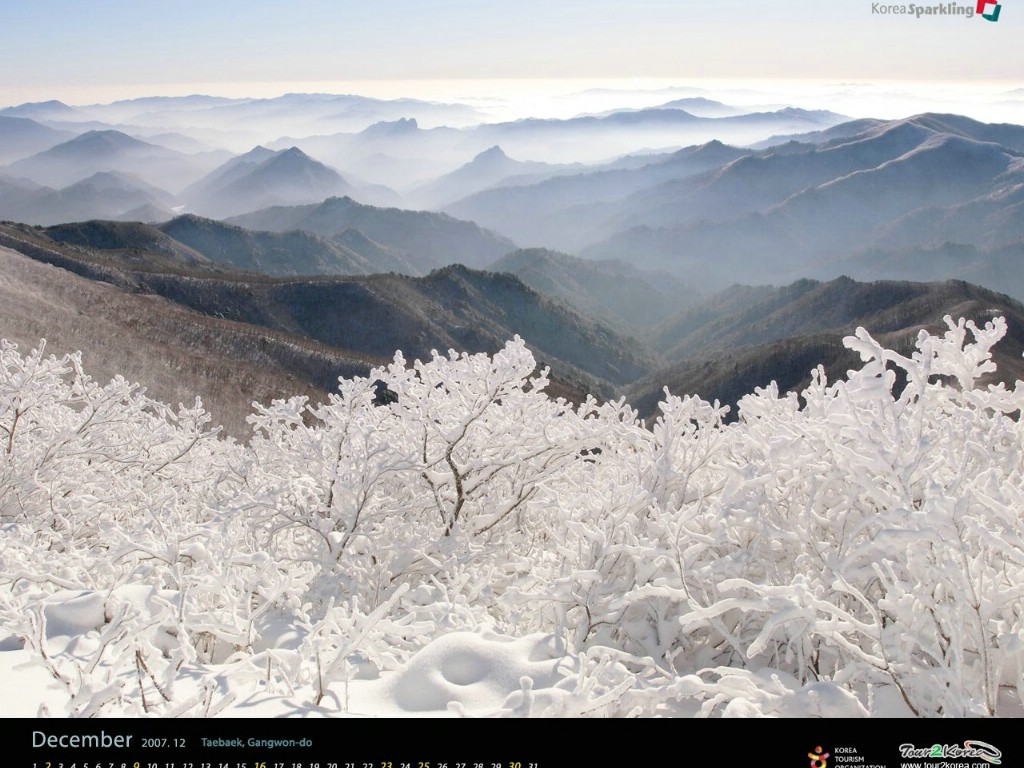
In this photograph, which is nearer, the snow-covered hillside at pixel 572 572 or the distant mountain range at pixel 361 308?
the snow-covered hillside at pixel 572 572

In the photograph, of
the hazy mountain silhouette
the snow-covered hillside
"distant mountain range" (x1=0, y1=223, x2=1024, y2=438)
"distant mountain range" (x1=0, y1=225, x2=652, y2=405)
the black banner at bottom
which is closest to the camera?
the black banner at bottom

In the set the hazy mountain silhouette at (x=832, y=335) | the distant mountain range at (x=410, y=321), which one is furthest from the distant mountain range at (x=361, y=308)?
the hazy mountain silhouette at (x=832, y=335)

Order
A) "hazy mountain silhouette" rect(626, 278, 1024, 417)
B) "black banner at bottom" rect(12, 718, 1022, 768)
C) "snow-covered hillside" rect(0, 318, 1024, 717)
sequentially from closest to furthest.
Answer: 1. "black banner at bottom" rect(12, 718, 1022, 768)
2. "snow-covered hillside" rect(0, 318, 1024, 717)
3. "hazy mountain silhouette" rect(626, 278, 1024, 417)

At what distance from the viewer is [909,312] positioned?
419 ft

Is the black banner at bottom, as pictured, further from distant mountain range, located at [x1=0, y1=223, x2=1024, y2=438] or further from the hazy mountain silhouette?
the hazy mountain silhouette

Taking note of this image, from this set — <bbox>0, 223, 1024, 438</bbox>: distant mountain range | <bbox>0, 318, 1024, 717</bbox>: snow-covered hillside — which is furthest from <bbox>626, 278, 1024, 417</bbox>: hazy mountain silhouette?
<bbox>0, 318, 1024, 717</bbox>: snow-covered hillside

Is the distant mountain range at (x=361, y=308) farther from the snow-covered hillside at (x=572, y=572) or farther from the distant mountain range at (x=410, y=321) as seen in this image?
the snow-covered hillside at (x=572, y=572)

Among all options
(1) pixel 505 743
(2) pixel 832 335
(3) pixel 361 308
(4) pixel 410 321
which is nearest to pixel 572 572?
(1) pixel 505 743

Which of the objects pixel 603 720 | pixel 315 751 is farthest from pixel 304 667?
pixel 603 720

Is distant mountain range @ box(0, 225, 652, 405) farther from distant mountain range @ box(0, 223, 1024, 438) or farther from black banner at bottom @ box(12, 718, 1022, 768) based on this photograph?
black banner at bottom @ box(12, 718, 1022, 768)

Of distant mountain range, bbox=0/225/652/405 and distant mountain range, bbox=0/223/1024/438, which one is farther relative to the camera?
distant mountain range, bbox=0/225/652/405

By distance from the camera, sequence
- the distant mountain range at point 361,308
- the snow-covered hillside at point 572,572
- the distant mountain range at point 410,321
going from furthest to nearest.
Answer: the distant mountain range at point 361,308
the distant mountain range at point 410,321
the snow-covered hillside at point 572,572

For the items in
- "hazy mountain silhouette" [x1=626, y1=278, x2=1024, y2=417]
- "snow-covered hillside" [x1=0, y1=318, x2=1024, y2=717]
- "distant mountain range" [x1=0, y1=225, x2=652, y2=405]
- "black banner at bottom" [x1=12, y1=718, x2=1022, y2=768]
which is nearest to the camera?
"black banner at bottom" [x1=12, y1=718, x2=1022, y2=768]

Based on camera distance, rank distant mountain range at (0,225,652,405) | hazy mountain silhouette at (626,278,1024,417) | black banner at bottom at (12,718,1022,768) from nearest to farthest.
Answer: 1. black banner at bottom at (12,718,1022,768)
2. hazy mountain silhouette at (626,278,1024,417)
3. distant mountain range at (0,225,652,405)
